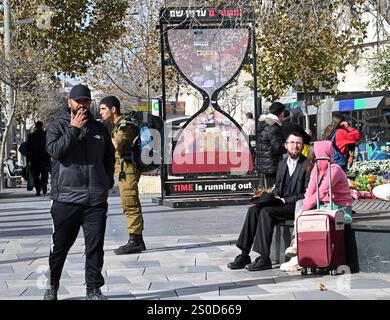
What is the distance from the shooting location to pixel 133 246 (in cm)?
1182

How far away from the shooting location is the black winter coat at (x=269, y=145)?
13977mm

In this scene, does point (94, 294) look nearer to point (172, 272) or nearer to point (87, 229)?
point (87, 229)

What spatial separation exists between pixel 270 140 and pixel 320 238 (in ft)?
15.8

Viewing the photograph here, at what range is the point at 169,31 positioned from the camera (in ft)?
58.6

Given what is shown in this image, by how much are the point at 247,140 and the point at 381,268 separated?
9.02m

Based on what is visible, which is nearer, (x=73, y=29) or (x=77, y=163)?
(x=77, y=163)

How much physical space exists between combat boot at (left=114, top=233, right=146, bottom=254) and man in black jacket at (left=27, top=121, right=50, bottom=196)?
1325cm

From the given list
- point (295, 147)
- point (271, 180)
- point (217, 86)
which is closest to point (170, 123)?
point (217, 86)

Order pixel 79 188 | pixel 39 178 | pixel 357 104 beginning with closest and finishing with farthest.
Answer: pixel 79 188 < pixel 39 178 < pixel 357 104

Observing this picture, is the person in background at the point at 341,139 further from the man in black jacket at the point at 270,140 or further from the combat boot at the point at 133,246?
the combat boot at the point at 133,246

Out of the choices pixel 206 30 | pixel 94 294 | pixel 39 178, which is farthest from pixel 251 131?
pixel 94 294

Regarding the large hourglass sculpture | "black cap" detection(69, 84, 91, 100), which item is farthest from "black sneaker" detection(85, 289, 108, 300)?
the large hourglass sculpture

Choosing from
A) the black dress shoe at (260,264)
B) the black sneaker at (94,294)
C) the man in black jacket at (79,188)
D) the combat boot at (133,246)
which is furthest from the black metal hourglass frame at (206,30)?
the black sneaker at (94,294)

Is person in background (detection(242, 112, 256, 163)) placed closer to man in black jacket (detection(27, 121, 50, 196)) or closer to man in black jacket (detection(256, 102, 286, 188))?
man in black jacket (detection(256, 102, 286, 188))
